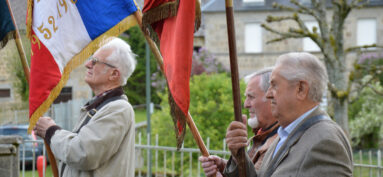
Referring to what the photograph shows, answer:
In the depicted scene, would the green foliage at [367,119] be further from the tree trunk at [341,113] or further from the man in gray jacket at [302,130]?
the man in gray jacket at [302,130]

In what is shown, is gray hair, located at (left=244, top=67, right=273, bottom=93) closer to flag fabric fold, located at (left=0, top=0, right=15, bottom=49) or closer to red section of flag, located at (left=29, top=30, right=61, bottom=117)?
red section of flag, located at (left=29, top=30, right=61, bottom=117)

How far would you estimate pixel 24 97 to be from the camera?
12.4 metres

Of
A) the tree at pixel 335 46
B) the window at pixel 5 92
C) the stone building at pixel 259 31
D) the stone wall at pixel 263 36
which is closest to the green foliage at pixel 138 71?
the stone wall at pixel 263 36

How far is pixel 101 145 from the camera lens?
338 centimetres

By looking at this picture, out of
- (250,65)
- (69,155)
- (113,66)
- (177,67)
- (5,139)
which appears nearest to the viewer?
(177,67)

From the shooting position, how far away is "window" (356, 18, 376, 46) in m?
28.4

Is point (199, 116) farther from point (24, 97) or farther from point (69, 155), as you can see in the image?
point (69, 155)

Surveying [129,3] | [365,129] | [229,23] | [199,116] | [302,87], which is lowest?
[365,129]

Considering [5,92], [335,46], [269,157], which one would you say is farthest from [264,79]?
[5,92]

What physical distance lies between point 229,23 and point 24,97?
34.9ft

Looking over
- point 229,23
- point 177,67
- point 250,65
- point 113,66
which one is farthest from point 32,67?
point 250,65

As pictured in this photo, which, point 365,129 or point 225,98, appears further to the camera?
point 365,129

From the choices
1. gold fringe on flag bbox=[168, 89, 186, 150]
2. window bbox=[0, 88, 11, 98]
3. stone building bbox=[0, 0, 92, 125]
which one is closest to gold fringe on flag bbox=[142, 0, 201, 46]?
gold fringe on flag bbox=[168, 89, 186, 150]

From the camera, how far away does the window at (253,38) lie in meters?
29.1
